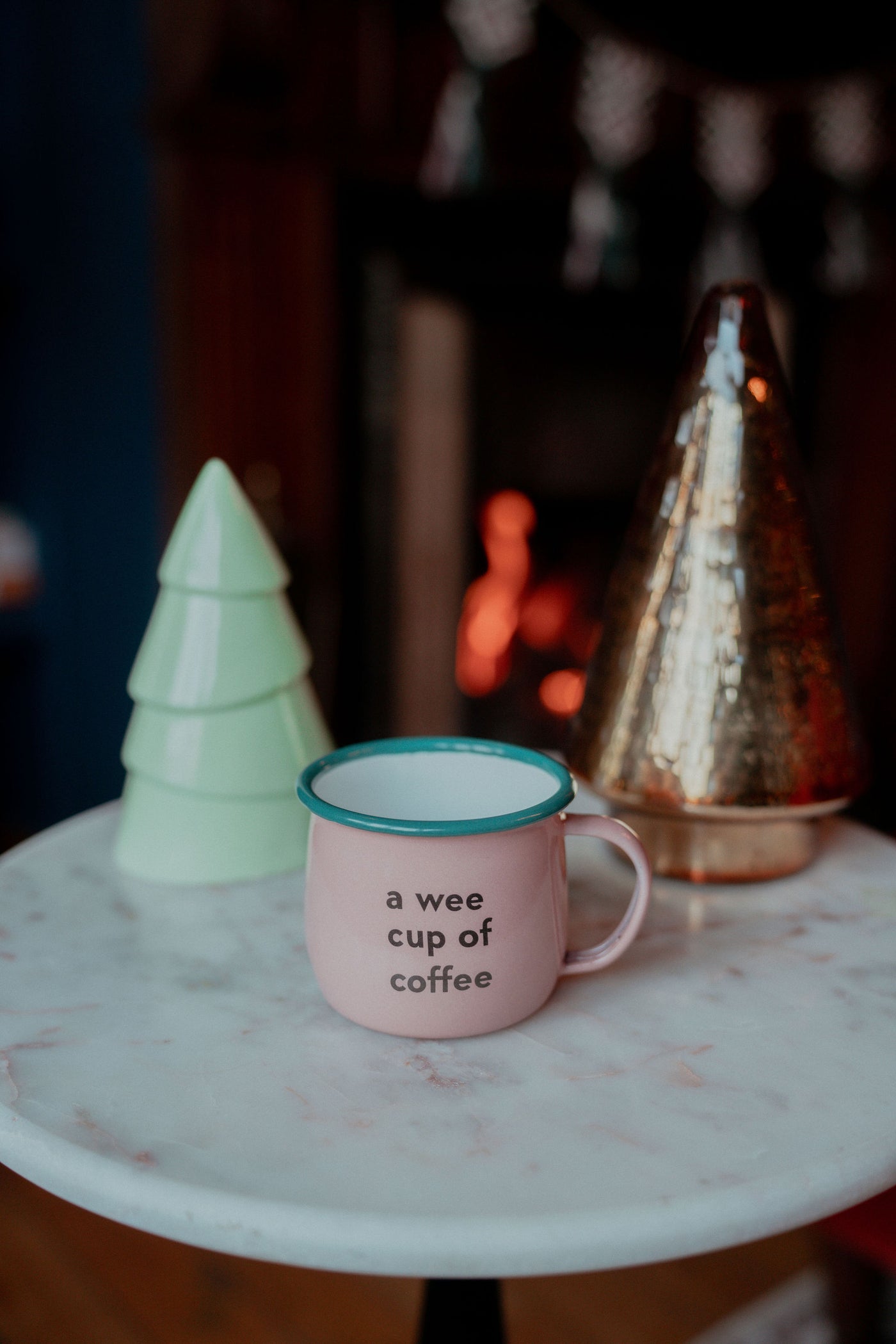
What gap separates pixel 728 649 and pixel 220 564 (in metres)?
0.27

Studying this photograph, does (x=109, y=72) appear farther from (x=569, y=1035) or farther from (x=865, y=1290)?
(x=865, y=1290)

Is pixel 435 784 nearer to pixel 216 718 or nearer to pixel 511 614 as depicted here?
pixel 216 718

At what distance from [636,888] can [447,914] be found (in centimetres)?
9

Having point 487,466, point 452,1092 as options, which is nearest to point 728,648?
point 452,1092

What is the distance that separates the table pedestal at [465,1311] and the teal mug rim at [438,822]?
226mm

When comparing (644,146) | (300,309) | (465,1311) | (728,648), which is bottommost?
(465,1311)

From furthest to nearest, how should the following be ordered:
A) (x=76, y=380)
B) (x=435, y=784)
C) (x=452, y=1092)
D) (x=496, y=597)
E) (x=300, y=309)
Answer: (x=496, y=597) < (x=76, y=380) < (x=300, y=309) < (x=435, y=784) < (x=452, y=1092)

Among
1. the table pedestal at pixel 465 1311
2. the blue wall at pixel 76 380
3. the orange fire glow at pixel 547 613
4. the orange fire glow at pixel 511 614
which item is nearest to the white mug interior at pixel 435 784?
the table pedestal at pixel 465 1311

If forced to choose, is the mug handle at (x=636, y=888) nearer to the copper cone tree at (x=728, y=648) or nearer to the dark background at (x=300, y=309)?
the copper cone tree at (x=728, y=648)

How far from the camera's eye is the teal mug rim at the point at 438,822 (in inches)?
14.7

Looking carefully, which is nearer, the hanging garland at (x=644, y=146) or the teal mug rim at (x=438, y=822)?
the teal mug rim at (x=438, y=822)

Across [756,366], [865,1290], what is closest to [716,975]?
[756,366]

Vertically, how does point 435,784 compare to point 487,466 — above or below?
below

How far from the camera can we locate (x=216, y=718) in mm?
545
